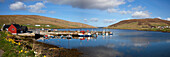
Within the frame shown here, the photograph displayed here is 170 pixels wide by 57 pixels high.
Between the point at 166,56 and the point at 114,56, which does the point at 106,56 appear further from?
the point at 166,56

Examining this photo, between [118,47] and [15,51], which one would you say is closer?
[15,51]

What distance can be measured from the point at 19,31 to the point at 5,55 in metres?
57.3

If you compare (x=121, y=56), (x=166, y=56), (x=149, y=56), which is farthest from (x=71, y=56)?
(x=166, y=56)

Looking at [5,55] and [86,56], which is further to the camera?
[86,56]

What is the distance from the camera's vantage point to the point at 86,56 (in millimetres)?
22281

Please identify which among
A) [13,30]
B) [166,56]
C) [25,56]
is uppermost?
[13,30]

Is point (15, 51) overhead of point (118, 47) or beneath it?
overhead

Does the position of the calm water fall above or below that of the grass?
below

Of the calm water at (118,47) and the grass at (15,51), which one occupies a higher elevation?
the grass at (15,51)

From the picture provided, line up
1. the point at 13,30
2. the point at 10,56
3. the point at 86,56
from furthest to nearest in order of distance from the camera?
the point at 13,30, the point at 86,56, the point at 10,56

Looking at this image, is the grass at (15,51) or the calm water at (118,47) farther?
the calm water at (118,47)

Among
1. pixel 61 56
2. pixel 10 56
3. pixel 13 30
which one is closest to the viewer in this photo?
pixel 10 56

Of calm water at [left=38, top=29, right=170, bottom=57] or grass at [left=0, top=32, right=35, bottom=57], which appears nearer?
grass at [left=0, top=32, right=35, bottom=57]

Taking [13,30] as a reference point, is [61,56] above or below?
below
